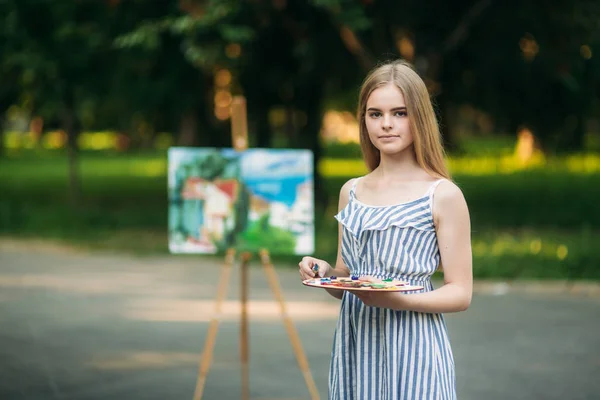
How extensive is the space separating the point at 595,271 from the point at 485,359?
503 cm

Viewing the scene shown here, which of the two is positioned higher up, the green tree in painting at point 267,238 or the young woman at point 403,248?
the young woman at point 403,248

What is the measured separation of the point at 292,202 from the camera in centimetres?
770

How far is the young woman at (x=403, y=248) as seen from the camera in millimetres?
3521

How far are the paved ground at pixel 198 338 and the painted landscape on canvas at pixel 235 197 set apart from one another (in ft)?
3.44

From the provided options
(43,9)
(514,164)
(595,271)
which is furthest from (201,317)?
(514,164)

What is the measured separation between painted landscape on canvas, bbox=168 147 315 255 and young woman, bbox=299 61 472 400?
403cm

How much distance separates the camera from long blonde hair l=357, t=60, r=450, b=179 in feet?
11.6

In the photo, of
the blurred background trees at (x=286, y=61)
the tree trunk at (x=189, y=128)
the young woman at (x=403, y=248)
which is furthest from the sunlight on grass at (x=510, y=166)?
the young woman at (x=403, y=248)

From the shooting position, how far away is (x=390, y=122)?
354 cm

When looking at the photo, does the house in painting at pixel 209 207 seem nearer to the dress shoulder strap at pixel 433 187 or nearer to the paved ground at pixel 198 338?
the paved ground at pixel 198 338

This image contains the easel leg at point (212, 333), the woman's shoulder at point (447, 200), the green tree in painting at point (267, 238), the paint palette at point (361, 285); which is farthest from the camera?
the green tree in painting at point (267, 238)

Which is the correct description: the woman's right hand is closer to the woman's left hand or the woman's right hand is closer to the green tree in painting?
the woman's left hand

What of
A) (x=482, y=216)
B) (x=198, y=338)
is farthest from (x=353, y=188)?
(x=482, y=216)

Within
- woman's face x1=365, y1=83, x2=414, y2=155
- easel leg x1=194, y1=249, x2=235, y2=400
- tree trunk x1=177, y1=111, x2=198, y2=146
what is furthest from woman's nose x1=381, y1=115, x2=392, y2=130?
tree trunk x1=177, y1=111, x2=198, y2=146
